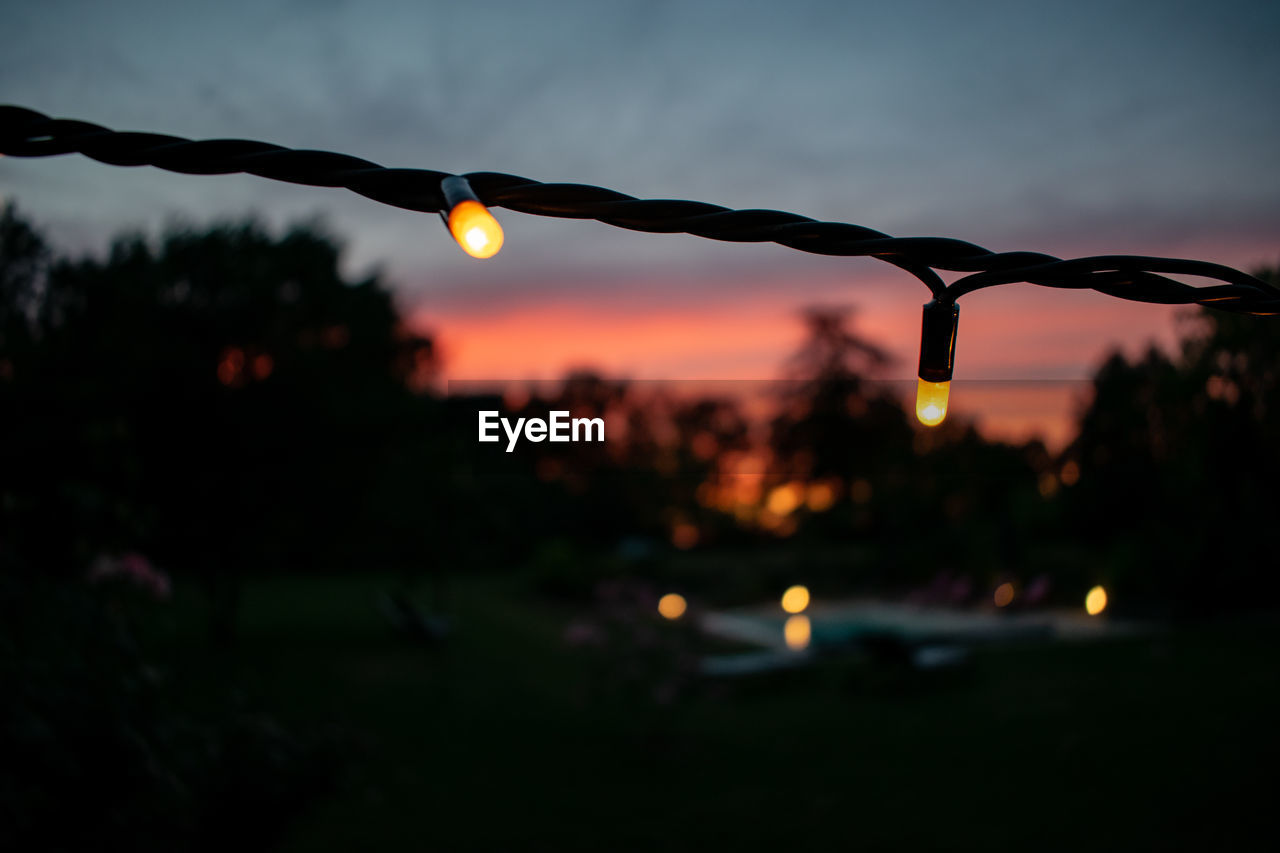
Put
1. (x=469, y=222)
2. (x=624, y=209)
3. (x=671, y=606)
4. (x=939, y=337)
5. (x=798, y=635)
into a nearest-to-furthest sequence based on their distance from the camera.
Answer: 1. (x=469, y=222)
2. (x=624, y=209)
3. (x=939, y=337)
4. (x=671, y=606)
5. (x=798, y=635)

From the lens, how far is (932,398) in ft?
3.85

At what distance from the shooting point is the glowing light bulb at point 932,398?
1157 mm

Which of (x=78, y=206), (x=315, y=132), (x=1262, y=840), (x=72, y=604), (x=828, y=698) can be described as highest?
(x=315, y=132)

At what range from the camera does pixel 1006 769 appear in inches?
283

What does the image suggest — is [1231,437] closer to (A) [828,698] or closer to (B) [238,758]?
(A) [828,698]

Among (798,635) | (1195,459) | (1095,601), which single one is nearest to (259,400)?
(798,635)

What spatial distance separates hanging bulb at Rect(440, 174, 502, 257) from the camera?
2.85 ft

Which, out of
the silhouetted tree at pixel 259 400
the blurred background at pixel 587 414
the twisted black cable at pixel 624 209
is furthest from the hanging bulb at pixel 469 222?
the silhouetted tree at pixel 259 400

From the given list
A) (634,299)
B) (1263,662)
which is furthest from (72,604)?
(1263,662)

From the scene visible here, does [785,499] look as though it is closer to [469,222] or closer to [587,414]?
[587,414]

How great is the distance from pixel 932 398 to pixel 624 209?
550 mm

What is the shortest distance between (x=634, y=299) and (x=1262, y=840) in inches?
476

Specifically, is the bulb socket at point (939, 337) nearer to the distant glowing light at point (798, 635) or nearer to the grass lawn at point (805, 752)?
the grass lawn at point (805, 752)

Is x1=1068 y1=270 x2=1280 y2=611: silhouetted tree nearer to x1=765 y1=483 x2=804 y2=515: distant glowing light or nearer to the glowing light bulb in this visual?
the glowing light bulb
